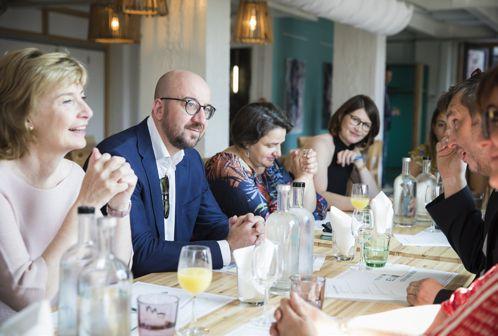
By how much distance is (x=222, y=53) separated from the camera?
4301 millimetres

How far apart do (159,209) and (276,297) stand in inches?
27.6

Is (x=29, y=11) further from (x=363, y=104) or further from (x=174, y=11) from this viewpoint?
(x=363, y=104)

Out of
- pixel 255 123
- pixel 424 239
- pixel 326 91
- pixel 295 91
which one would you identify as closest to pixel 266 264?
pixel 424 239

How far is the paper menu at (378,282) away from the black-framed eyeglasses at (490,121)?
2.18 ft

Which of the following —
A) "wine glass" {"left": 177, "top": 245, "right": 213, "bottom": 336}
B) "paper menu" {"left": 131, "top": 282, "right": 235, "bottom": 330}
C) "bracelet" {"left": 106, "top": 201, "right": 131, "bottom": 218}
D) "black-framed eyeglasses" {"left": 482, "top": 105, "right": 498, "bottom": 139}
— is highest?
"black-framed eyeglasses" {"left": 482, "top": 105, "right": 498, "bottom": 139}

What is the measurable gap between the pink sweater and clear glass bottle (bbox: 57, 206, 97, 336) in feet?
1.28

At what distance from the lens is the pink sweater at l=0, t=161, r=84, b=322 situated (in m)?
1.58

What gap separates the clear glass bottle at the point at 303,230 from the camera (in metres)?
1.86

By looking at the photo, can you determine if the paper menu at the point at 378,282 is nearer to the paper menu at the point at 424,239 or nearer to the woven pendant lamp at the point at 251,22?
the paper menu at the point at 424,239

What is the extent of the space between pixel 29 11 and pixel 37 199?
7184 millimetres

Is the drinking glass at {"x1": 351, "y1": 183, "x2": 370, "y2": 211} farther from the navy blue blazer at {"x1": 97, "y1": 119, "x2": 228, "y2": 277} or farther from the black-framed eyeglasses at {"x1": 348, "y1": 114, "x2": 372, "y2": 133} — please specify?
the black-framed eyeglasses at {"x1": 348, "y1": 114, "x2": 372, "y2": 133}

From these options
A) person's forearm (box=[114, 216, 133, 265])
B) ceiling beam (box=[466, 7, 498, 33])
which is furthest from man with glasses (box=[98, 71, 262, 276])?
ceiling beam (box=[466, 7, 498, 33])

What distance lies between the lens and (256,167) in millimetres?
3113

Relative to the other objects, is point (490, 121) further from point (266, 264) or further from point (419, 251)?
point (419, 251)
